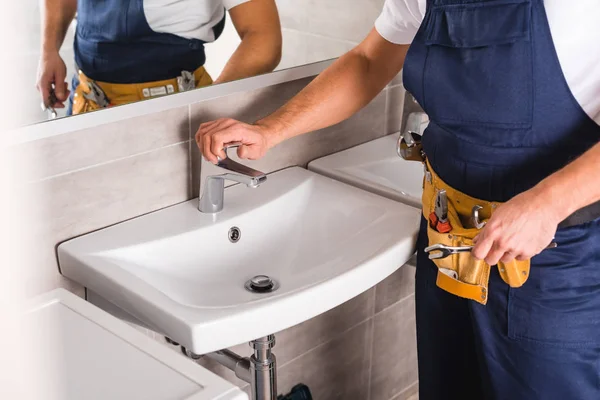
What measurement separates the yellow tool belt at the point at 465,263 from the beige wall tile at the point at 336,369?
78 centimetres

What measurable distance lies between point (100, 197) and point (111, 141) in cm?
11

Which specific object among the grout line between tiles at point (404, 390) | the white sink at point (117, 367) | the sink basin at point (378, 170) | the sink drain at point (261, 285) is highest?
Result: the sink basin at point (378, 170)

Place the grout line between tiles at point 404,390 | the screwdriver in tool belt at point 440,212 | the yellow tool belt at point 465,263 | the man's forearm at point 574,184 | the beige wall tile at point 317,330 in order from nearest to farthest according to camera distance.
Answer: the man's forearm at point 574,184 → the yellow tool belt at point 465,263 → the screwdriver in tool belt at point 440,212 → the beige wall tile at point 317,330 → the grout line between tiles at point 404,390

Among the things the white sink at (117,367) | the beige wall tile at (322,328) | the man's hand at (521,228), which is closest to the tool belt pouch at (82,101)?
the white sink at (117,367)

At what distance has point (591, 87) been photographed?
1.11 metres

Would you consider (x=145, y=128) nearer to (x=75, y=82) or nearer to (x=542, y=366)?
(x=75, y=82)

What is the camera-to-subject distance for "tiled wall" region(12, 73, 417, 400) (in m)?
1.29

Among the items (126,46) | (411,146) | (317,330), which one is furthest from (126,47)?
(317,330)

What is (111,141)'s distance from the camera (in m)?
1.33

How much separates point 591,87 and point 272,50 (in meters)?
0.70

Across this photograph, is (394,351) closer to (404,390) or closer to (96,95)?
(404,390)

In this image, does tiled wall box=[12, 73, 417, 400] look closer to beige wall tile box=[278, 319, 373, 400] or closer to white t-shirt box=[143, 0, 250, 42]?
beige wall tile box=[278, 319, 373, 400]

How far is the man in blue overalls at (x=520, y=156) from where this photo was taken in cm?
106

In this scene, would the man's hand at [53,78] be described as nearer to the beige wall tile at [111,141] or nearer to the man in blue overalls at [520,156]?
the beige wall tile at [111,141]
